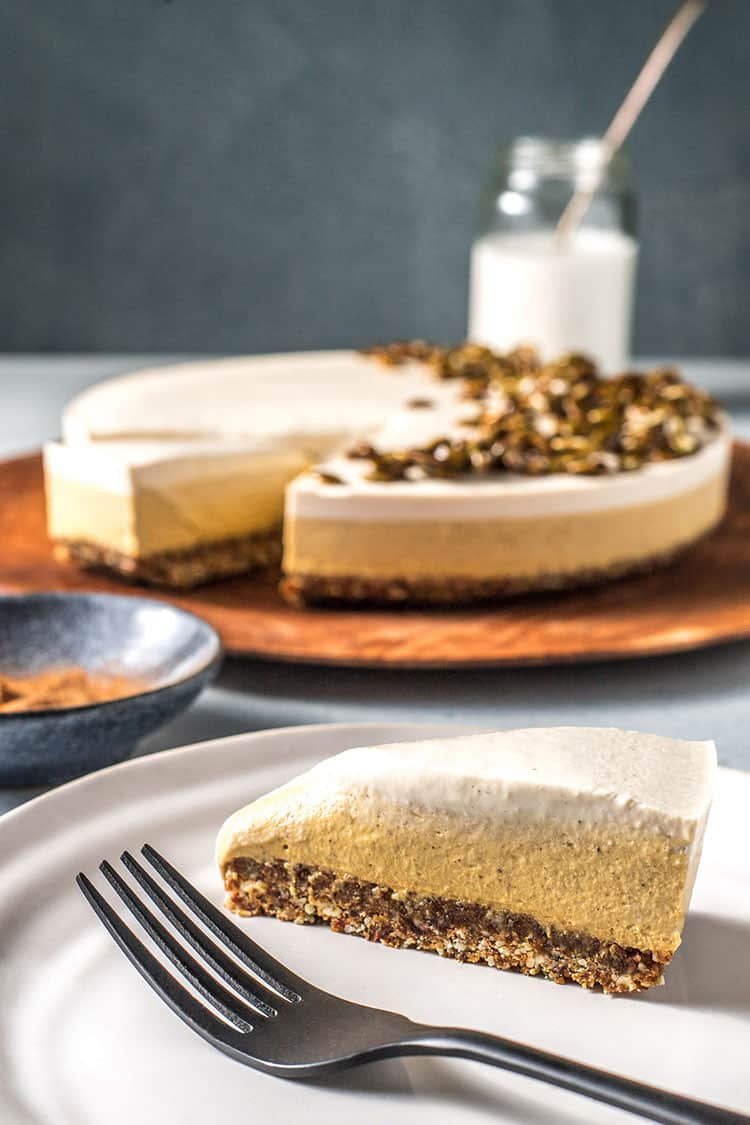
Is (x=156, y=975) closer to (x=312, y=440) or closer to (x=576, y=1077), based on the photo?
(x=576, y=1077)

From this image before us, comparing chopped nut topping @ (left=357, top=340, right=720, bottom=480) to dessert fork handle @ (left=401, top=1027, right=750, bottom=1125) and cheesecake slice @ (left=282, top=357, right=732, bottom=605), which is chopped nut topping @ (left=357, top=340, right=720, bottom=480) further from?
dessert fork handle @ (left=401, top=1027, right=750, bottom=1125)

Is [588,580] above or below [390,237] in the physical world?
below

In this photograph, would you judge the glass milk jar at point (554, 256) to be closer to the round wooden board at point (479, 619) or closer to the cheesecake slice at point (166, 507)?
the round wooden board at point (479, 619)

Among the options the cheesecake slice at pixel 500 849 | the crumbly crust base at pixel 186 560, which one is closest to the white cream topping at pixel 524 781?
the cheesecake slice at pixel 500 849

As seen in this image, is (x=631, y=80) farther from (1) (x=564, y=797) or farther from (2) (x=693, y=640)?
(1) (x=564, y=797)

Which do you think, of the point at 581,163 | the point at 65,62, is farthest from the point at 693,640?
the point at 65,62

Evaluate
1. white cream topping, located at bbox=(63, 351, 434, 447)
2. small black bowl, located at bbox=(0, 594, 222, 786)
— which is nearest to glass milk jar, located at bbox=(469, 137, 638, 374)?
white cream topping, located at bbox=(63, 351, 434, 447)

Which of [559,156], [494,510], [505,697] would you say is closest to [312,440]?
[494,510]
